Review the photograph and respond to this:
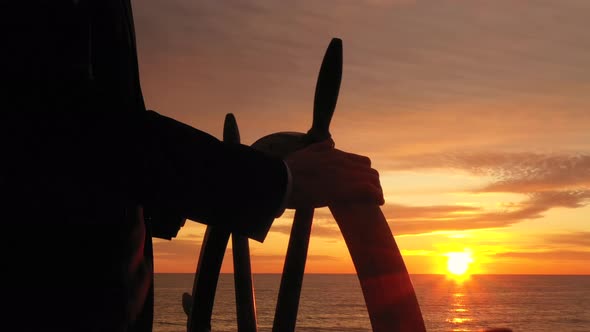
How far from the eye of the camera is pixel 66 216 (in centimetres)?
149

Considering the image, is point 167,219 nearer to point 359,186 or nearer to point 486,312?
point 359,186

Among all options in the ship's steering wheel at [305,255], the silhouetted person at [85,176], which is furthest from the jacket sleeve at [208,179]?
the ship's steering wheel at [305,255]

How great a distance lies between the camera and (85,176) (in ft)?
4.86

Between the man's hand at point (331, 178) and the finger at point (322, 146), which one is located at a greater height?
the finger at point (322, 146)

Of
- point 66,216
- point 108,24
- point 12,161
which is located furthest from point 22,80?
point 108,24

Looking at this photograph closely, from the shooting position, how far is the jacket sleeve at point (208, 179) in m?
1.50

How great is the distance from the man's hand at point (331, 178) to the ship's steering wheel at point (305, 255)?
3cm

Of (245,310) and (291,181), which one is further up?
(291,181)

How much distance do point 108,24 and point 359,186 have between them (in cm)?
83

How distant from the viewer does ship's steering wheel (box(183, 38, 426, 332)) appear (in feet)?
4.52

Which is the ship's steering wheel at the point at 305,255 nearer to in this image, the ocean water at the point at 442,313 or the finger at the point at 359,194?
the finger at the point at 359,194

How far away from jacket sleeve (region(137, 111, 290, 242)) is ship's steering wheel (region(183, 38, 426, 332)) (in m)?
0.15

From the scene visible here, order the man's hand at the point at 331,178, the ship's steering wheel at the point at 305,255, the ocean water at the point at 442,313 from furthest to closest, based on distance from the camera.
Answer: the ocean water at the point at 442,313 < the man's hand at the point at 331,178 < the ship's steering wheel at the point at 305,255

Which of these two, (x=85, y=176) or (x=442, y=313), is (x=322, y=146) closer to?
(x=85, y=176)
